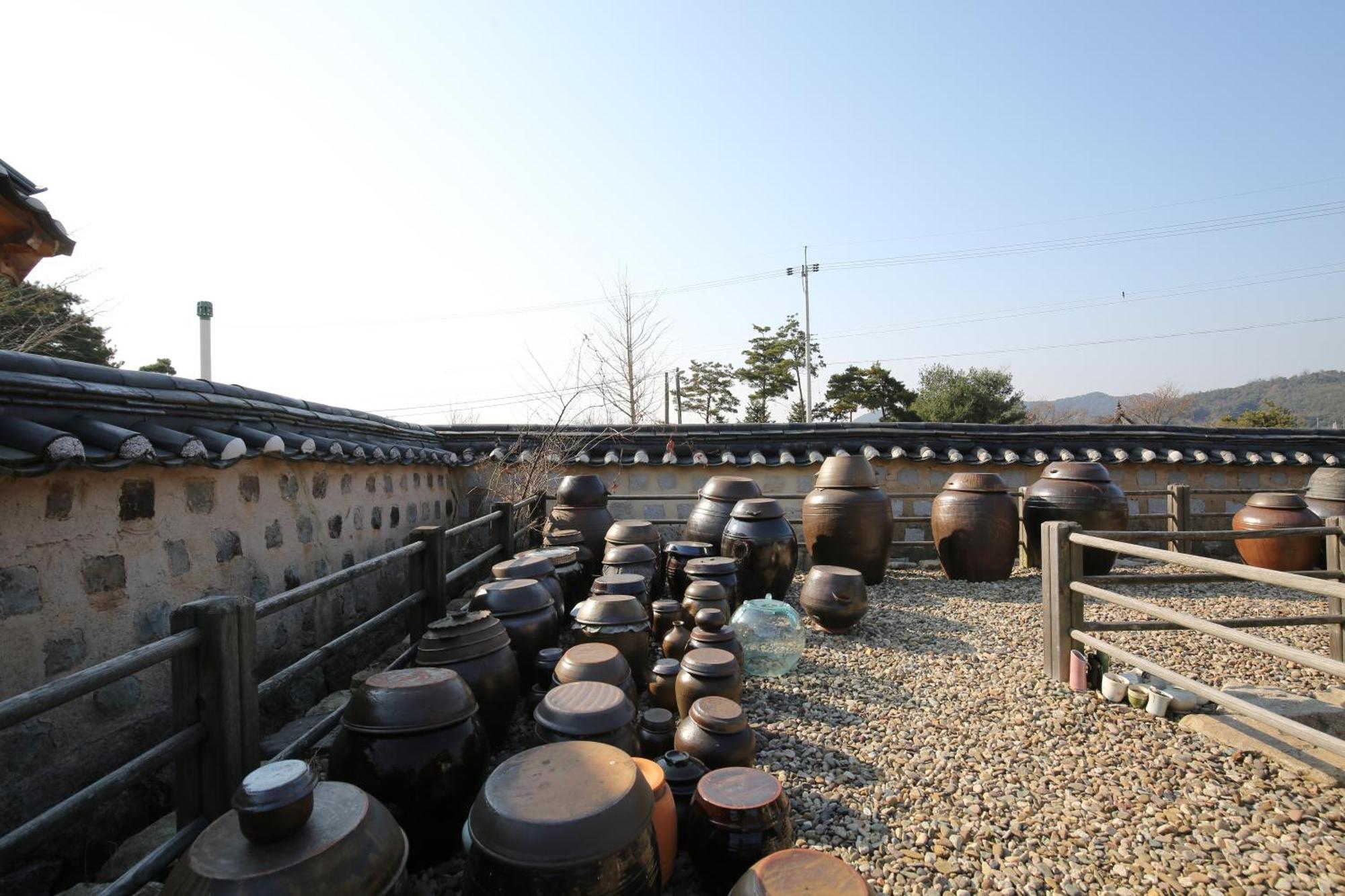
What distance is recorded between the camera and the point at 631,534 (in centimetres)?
559

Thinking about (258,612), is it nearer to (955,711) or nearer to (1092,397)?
(955,711)

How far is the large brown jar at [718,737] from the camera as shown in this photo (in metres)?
2.70

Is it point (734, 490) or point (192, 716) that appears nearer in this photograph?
point (192, 716)

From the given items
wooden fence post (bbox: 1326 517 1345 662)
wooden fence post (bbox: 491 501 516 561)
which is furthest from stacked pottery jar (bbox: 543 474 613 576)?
wooden fence post (bbox: 1326 517 1345 662)

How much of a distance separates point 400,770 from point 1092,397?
108 metres

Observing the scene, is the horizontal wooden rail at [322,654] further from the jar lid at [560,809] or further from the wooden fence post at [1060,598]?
the wooden fence post at [1060,598]

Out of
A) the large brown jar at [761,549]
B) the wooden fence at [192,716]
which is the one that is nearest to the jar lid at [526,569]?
the wooden fence at [192,716]

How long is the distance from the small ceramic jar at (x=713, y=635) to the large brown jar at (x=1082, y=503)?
188 inches

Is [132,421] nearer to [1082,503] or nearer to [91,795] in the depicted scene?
[91,795]

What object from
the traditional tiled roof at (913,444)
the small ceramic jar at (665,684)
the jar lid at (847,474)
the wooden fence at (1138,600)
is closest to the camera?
the wooden fence at (1138,600)

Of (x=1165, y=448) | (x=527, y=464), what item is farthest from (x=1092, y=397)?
(x=527, y=464)

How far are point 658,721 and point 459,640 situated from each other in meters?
0.97

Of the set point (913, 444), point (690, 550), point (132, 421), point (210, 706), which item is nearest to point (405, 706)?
point (210, 706)

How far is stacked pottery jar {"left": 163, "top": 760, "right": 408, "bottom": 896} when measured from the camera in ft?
4.74
